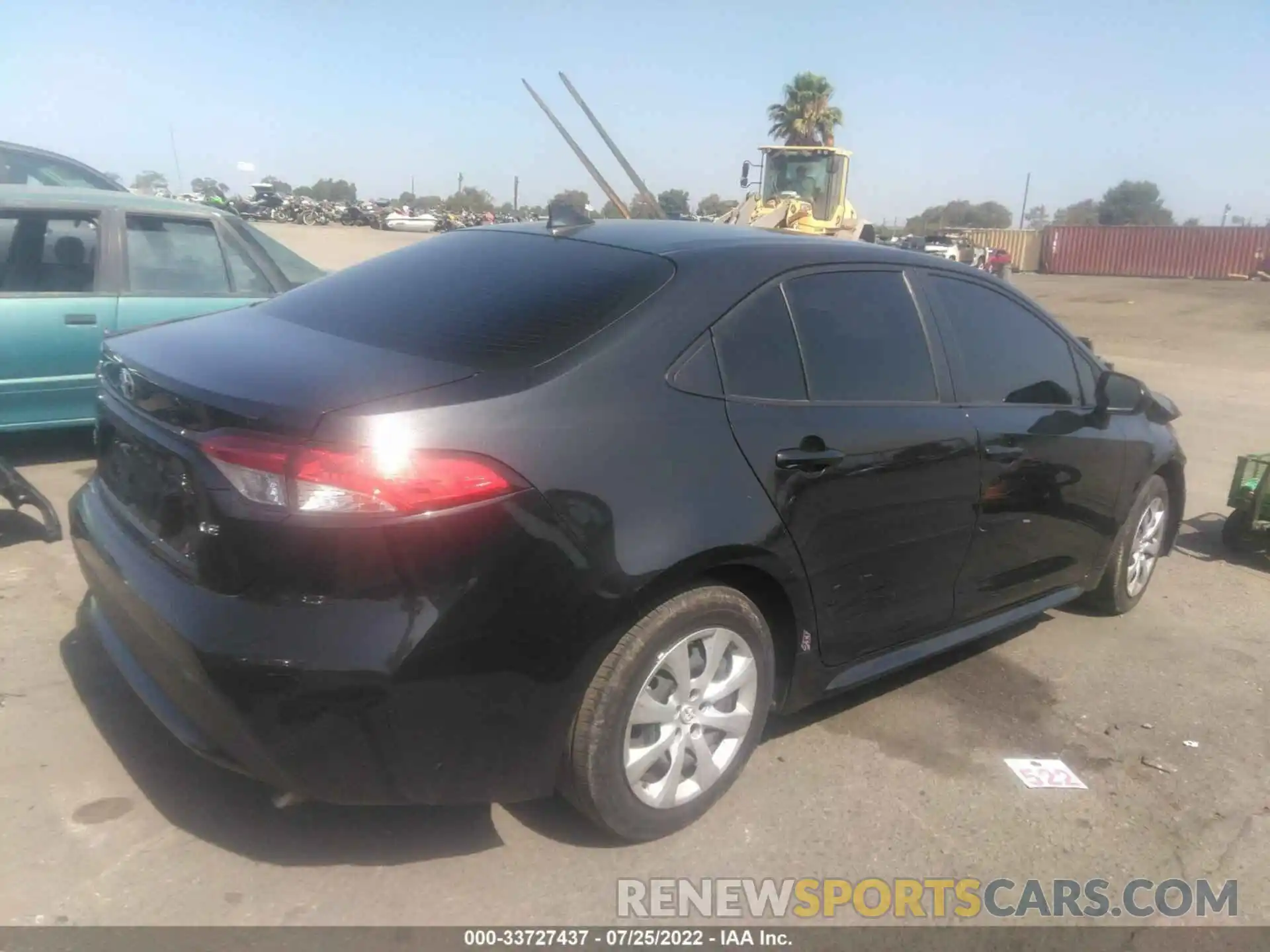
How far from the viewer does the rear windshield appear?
8.95 feet

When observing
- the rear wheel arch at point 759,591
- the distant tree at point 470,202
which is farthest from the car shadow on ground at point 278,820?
the distant tree at point 470,202

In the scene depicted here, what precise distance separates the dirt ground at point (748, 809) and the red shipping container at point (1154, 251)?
38.5 m

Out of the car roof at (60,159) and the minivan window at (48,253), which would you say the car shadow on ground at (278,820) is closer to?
the minivan window at (48,253)

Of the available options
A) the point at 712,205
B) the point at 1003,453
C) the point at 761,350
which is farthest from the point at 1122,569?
the point at 712,205

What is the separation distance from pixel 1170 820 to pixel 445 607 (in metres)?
2.45

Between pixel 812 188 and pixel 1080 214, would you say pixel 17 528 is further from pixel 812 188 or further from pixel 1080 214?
pixel 1080 214

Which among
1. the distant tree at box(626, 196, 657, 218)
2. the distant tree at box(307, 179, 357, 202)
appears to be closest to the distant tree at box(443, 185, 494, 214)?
the distant tree at box(307, 179, 357, 202)

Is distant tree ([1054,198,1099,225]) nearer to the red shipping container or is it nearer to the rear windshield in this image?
the red shipping container

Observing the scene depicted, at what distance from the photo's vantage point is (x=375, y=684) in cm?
229

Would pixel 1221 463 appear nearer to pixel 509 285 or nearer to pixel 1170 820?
pixel 1170 820

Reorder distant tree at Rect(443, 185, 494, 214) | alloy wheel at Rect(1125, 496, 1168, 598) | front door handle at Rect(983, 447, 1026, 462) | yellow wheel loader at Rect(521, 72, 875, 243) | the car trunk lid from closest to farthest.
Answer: the car trunk lid → front door handle at Rect(983, 447, 1026, 462) → alloy wheel at Rect(1125, 496, 1168, 598) → yellow wheel loader at Rect(521, 72, 875, 243) → distant tree at Rect(443, 185, 494, 214)

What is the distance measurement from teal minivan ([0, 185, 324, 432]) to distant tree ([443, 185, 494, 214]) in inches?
2284

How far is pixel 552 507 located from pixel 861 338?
1.43 m
